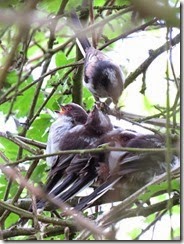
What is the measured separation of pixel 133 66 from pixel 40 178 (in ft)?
2.36

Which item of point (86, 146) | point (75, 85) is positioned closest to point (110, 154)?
point (86, 146)

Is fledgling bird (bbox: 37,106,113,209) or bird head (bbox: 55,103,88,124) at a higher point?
bird head (bbox: 55,103,88,124)

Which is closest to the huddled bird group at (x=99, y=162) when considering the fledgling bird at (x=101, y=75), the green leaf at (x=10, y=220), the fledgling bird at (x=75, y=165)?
the fledgling bird at (x=75, y=165)

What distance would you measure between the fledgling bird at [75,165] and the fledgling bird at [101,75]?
0.53 feet

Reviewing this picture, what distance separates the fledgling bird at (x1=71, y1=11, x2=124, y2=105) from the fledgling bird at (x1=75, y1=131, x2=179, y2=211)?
269 mm

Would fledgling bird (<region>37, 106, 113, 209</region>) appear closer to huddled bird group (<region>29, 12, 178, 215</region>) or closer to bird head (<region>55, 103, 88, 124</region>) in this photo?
huddled bird group (<region>29, 12, 178, 215</region>)

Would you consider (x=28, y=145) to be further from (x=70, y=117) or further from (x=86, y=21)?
(x=86, y=21)

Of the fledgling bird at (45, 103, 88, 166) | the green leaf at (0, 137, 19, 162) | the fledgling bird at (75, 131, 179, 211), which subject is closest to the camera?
the fledgling bird at (75, 131, 179, 211)

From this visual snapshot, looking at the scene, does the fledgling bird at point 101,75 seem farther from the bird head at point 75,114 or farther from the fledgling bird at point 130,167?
the fledgling bird at point 130,167

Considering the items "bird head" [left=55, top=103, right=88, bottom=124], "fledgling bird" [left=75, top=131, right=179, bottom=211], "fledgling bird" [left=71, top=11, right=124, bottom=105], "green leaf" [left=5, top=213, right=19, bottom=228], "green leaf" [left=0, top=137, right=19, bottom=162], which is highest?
"fledgling bird" [left=71, top=11, right=124, bottom=105]

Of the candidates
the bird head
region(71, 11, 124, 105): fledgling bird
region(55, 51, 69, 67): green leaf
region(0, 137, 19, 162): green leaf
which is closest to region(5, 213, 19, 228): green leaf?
region(0, 137, 19, 162): green leaf

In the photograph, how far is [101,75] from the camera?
66.4 inches

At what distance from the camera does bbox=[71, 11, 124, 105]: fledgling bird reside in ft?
5.37

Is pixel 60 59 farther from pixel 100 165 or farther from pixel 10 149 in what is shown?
pixel 100 165
